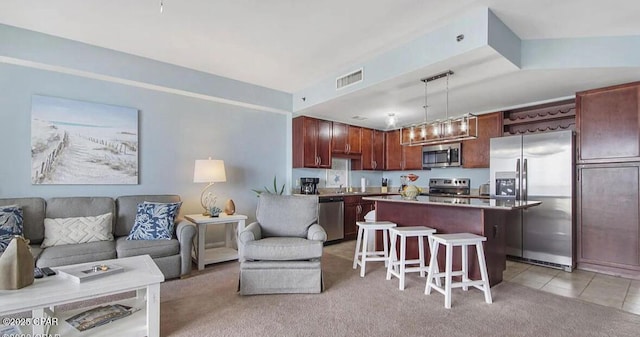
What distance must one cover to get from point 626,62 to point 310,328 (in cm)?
374

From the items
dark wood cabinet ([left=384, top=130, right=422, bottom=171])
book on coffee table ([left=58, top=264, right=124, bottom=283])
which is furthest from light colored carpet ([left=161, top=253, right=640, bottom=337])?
dark wood cabinet ([left=384, top=130, right=422, bottom=171])

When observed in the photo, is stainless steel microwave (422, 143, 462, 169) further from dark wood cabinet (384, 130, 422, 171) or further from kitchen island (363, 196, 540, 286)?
kitchen island (363, 196, 540, 286)

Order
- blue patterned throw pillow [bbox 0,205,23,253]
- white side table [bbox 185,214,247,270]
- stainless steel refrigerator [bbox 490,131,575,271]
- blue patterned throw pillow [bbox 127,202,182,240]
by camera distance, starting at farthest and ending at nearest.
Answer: stainless steel refrigerator [bbox 490,131,575,271]
white side table [bbox 185,214,247,270]
blue patterned throw pillow [bbox 127,202,182,240]
blue patterned throw pillow [bbox 0,205,23,253]

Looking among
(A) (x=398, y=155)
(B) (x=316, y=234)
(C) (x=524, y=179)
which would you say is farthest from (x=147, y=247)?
(A) (x=398, y=155)

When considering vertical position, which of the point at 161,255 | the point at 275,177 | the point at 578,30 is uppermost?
the point at 578,30

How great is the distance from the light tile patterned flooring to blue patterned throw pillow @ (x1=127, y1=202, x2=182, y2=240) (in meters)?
3.69

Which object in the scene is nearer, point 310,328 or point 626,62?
point 310,328

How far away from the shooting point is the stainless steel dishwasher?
474 cm

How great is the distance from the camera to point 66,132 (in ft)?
10.7

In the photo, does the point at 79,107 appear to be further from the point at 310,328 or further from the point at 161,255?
the point at 310,328

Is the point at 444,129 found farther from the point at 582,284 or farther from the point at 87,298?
the point at 87,298

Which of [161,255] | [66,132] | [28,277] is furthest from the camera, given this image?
[66,132]

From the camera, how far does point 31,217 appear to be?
Result: 9.42ft

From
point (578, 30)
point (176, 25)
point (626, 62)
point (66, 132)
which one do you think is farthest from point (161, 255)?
point (626, 62)
